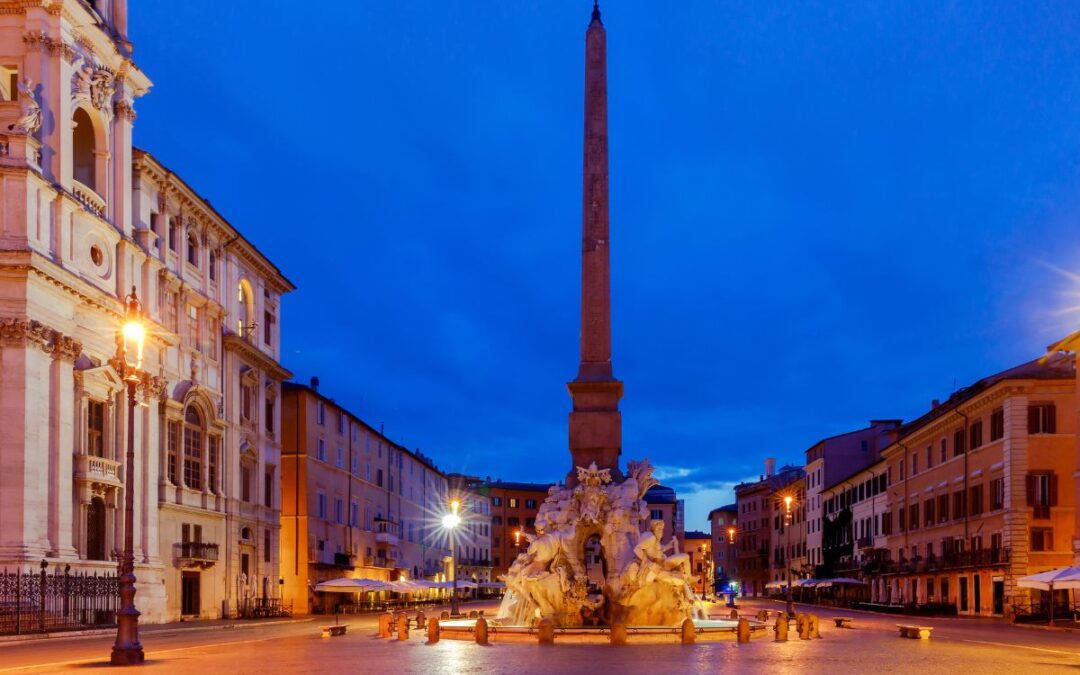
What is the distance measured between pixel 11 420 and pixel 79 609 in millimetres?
6230

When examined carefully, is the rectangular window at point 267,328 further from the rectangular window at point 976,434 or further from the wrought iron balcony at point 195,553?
the rectangular window at point 976,434

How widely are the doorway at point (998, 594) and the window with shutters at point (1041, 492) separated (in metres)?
4.06

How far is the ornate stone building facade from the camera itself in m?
38.1

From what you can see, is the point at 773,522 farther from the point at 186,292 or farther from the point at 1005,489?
the point at 186,292

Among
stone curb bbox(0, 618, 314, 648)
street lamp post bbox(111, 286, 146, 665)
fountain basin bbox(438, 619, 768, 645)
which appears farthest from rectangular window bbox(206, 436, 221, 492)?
street lamp post bbox(111, 286, 146, 665)

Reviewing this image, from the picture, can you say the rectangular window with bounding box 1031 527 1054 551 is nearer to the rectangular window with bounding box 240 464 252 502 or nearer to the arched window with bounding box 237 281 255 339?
the rectangular window with bounding box 240 464 252 502

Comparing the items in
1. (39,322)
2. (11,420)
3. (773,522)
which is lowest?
(773,522)

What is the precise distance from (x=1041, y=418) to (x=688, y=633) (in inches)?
1284

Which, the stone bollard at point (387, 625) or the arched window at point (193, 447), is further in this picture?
the arched window at point (193, 447)

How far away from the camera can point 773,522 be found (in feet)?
436

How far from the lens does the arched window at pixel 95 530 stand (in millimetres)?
42031

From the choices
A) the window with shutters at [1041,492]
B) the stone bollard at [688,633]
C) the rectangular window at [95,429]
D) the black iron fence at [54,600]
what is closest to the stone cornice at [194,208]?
the rectangular window at [95,429]

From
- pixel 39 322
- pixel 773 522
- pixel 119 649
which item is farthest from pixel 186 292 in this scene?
pixel 773 522

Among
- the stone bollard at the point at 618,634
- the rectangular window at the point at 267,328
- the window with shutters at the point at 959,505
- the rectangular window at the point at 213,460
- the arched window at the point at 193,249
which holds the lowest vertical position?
the stone bollard at the point at 618,634
